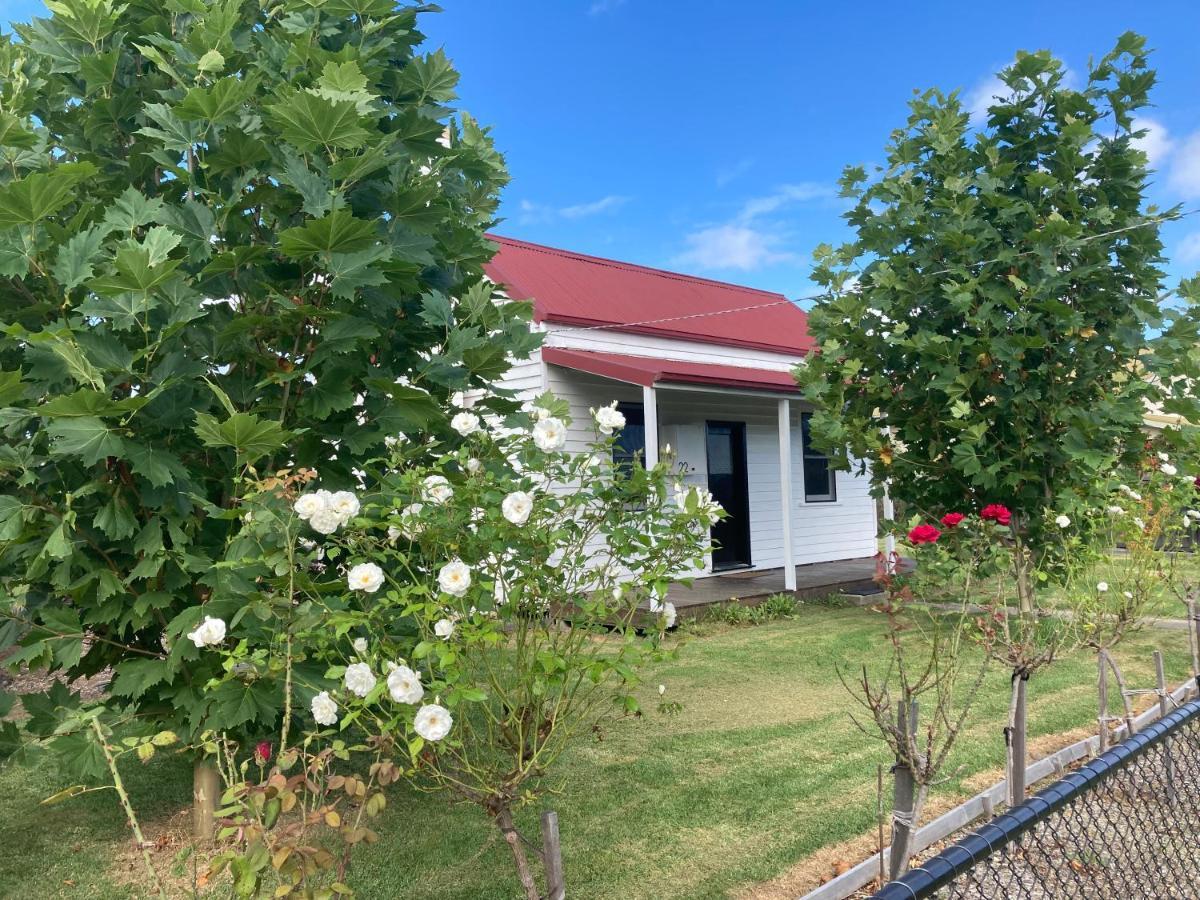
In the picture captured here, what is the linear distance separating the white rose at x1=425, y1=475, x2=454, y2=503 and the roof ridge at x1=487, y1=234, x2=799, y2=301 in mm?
8506

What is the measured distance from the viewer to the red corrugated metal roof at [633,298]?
10648 mm

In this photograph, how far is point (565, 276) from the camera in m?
11.7

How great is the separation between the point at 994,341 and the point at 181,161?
250 inches

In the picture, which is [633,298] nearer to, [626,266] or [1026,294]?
[626,266]

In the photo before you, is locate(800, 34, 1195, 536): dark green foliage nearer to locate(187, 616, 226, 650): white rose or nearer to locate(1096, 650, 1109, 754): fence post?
locate(1096, 650, 1109, 754): fence post

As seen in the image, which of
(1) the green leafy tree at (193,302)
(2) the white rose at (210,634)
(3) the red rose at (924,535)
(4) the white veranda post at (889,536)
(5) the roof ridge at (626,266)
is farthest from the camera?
(5) the roof ridge at (626,266)

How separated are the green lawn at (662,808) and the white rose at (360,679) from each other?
163cm

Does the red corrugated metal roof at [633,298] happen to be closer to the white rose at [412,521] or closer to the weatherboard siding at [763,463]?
the weatherboard siding at [763,463]

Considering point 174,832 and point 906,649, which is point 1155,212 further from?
point 174,832

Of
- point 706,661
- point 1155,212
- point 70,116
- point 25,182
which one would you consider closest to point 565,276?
point 706,661

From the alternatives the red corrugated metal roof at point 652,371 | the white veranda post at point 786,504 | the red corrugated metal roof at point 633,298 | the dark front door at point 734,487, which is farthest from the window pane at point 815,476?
the white veranda post at point 786,504

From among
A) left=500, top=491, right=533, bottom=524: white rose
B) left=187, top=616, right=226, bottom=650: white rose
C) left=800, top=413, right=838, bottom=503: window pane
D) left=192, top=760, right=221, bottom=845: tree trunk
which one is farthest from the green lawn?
left=800, top=413, right=838, bottom=503: window pane

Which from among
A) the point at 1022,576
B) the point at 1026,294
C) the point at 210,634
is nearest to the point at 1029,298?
the point at 1026,294

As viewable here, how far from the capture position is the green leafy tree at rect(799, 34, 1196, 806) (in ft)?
23.7
